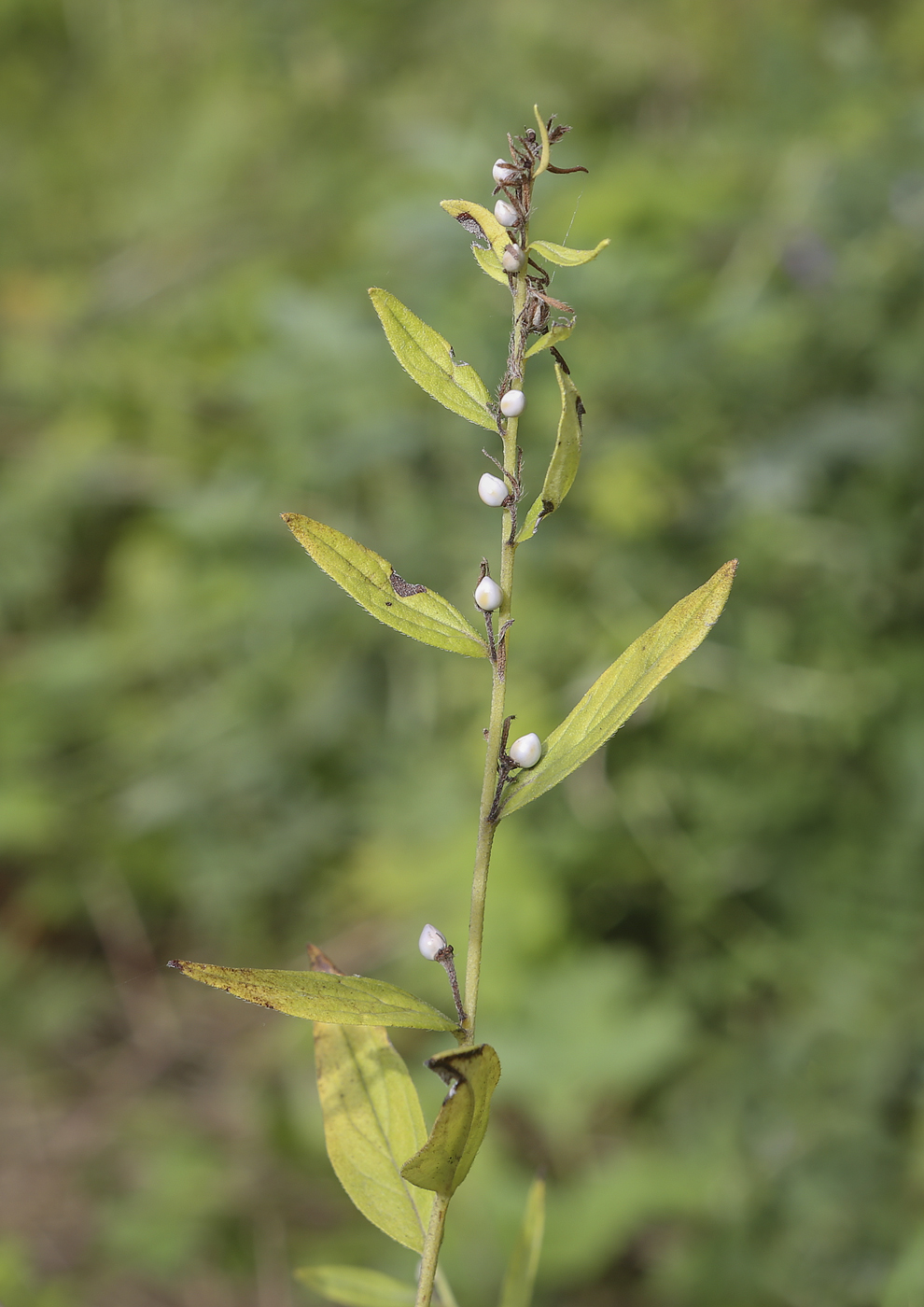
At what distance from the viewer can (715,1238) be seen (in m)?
1.67

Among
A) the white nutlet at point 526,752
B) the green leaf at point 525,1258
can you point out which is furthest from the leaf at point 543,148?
the green leaf at point 525,1258

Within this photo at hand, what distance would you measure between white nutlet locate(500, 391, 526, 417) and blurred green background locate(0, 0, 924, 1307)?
59.9 inches

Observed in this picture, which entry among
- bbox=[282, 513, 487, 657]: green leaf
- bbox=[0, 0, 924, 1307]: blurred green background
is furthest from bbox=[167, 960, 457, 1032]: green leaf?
bbox=[0, 0, 924, 1307]: blurred green background

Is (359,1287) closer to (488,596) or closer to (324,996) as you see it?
(324,996)

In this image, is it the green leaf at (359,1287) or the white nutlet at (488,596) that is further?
the green leaf at (359,1287)

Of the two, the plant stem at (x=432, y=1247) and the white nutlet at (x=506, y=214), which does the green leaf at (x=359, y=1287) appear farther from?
the white nutlet at (x=506, y=214)

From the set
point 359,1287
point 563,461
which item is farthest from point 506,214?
point 359,1287

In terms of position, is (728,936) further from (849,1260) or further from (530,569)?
(530,569)

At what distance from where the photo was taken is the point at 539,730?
80.9 inches

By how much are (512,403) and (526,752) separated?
17 centimetres

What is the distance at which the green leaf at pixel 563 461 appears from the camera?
47 centimetres

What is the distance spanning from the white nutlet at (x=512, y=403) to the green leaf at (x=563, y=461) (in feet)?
0.07

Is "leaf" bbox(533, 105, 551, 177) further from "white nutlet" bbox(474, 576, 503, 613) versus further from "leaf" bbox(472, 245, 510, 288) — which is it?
"white nutlet" bbox(474, 576, 503, 613)

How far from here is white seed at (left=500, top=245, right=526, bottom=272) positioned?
47 centimetres
